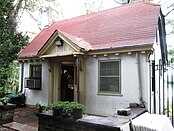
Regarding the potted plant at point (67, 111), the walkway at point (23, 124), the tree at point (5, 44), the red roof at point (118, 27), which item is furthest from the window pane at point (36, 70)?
the potted plant at point (67, 111)

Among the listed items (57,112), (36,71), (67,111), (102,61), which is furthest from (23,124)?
(36,71)

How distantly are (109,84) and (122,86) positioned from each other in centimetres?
60

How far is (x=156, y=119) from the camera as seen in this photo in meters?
4.96

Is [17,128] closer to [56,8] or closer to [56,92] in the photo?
[56,92]

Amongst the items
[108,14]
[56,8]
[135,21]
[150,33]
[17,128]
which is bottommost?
[17,128]

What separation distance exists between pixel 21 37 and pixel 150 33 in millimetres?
6249

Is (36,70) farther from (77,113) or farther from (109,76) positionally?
(77,113)

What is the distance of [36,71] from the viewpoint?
34.8ft

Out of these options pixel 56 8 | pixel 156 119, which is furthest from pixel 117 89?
pixel 56 8

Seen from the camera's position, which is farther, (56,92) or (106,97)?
(56,92)

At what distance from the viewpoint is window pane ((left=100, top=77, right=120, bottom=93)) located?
7570mm

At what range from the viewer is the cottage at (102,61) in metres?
7.05

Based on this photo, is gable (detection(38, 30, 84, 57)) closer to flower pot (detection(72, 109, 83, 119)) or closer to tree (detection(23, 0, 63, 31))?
flower pot (detection(72, 109, 83, 119))

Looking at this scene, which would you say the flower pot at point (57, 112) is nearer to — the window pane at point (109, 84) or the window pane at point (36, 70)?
the window pane at point (109, 84)
